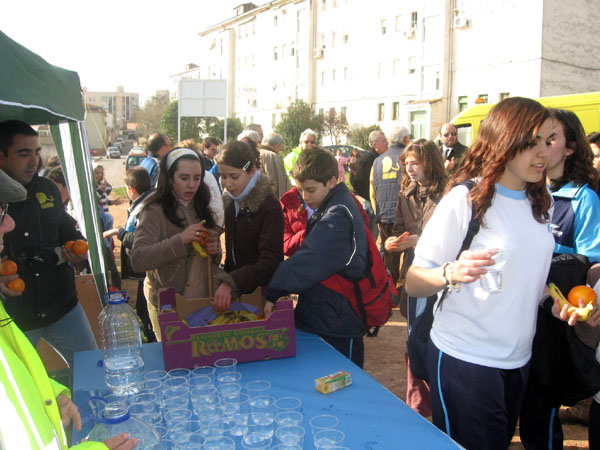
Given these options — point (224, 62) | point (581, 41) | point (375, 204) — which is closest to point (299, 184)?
point (375, 204)

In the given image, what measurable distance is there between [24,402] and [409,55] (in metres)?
33.5

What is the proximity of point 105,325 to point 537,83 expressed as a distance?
26.0 meters

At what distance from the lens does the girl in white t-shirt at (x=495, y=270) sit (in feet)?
6.31

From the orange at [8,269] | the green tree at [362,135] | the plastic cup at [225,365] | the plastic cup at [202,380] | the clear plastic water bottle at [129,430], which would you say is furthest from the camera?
the green tree at [362,135]

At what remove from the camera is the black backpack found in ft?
6.41

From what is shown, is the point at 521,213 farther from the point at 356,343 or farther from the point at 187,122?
the point at 187,122

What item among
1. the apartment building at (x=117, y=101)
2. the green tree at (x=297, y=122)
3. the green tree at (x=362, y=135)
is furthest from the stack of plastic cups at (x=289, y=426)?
the apartment building at (x=117, y=101)

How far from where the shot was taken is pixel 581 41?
2619 cm

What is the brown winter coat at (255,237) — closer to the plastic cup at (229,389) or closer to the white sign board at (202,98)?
the plastic cup at (229,389)

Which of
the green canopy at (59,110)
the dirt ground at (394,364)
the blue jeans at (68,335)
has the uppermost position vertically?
the green canopy at (59,110)

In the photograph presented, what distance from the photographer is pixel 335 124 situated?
3794cm

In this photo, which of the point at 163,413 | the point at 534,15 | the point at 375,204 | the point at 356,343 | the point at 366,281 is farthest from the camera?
the point at 534,15

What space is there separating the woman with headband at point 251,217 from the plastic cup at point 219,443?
50.9 inches

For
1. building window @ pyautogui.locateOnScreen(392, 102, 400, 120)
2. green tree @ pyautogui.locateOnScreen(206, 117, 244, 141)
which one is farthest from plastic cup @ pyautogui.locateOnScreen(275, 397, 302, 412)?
green tree @ pyautogui.locateOnScreen(206, 117, 244, 141)
